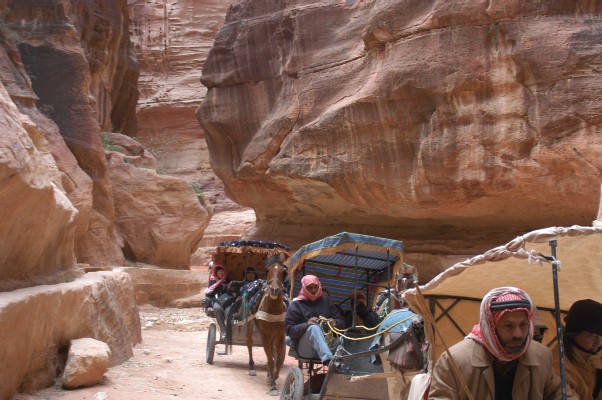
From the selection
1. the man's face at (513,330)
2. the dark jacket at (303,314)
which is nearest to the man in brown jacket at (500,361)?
the man's face at (513,330)

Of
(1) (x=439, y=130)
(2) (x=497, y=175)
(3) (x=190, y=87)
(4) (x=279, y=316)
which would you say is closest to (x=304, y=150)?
(1) (x=439, y=130)

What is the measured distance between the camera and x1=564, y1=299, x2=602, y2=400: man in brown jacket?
13.6 feet

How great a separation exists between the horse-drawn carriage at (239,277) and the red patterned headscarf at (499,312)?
8.69 metres

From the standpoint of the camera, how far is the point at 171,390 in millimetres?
9555

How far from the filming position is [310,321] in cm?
811

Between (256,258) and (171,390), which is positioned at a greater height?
(256,258)

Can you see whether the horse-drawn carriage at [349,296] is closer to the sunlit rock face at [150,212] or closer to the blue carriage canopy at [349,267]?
the blue carriage canopy at [349,267]

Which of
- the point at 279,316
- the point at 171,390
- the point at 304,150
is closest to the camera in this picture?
the point at 171,390

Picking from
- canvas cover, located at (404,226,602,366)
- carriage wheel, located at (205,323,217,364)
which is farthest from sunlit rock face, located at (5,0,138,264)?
canvas cover, located at (404,226,602,366)

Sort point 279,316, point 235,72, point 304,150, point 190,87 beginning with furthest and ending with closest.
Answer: point 190,87 → point 235,72 → point 304,150 → point 279,316

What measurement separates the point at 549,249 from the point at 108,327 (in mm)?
7701

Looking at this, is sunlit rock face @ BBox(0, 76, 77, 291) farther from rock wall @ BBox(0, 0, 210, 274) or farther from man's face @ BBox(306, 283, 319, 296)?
rock wall @ BBox(0, 0, 210, 274)

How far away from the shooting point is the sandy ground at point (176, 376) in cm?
836

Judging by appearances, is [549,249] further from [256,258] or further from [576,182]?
[576,182]
